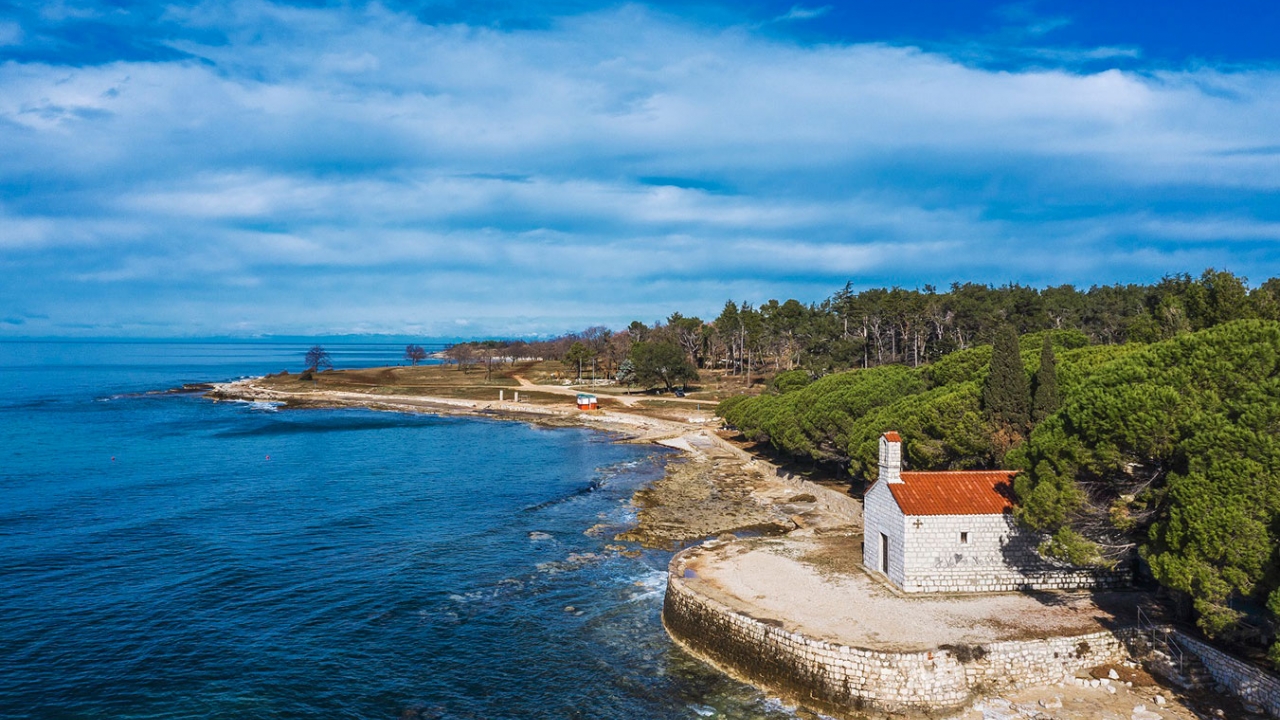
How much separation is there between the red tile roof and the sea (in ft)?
29.0

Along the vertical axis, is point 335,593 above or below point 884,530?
below

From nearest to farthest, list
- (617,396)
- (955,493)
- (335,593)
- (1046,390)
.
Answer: (955,493), (1046,390), (335,593), (617,396)

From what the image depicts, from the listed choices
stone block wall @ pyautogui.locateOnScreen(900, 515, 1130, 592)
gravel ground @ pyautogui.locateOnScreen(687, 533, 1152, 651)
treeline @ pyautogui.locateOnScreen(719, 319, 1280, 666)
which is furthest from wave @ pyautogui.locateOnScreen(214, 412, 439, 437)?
stone block wall @ pyautogui.locateOnScreen(900, 515, 1130, 592)

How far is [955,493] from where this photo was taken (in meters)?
26.8

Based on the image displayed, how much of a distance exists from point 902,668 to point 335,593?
23196mm

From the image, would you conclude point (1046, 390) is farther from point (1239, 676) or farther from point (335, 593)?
point (335, 593)

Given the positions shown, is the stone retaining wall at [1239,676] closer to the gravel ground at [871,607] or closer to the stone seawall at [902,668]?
the stone seawall at [902,668]

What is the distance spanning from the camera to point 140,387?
472 feet

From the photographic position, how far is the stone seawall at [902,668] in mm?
21109

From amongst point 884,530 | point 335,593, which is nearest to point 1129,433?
point 884,530

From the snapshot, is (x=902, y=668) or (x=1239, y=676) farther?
(x=902, y=668)

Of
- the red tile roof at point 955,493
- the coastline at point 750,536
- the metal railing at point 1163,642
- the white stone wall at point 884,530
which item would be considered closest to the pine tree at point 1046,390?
the red tile roof at point 955,493

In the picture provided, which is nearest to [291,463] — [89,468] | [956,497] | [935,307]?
[89,468]

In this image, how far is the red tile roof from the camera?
85.6ft
